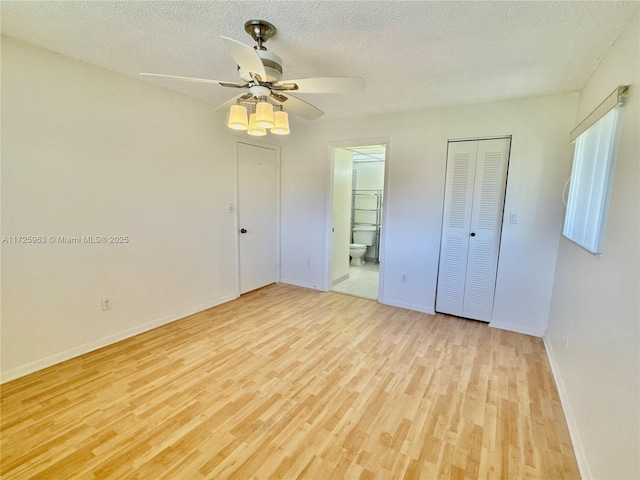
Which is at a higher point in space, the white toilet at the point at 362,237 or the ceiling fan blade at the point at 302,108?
the ceiling fan blade at the point at 302,108

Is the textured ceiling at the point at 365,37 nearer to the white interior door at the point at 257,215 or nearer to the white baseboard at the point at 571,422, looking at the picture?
the white interior door at the point at 257,215

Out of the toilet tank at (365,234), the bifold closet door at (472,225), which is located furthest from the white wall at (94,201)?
the toilet tank at (365,234)

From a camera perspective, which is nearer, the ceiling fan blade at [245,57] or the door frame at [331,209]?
the ceiling fan blade at [245,57]

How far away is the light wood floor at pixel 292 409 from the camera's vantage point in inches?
59.3

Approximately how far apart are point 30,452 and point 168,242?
1.87 meters

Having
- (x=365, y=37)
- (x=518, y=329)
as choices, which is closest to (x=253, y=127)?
(x=365, y=37)

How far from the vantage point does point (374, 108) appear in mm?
3342

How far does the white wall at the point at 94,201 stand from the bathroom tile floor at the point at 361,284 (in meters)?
2.04

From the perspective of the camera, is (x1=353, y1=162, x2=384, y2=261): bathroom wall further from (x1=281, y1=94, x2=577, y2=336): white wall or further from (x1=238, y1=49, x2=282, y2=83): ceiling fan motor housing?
(x1=238, y1=49, x2=282, y2=83): ceiling fan motor housing

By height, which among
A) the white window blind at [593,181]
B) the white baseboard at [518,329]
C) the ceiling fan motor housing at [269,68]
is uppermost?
the ceiling fan motor housing at [269,68]

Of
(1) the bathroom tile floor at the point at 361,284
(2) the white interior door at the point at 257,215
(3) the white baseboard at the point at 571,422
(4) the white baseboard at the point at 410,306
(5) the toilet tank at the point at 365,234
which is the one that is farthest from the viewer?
(5) the toilet tank at the point at 365,234

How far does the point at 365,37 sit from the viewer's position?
1859mm

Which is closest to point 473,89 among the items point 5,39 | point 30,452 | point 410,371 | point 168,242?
point 410,371

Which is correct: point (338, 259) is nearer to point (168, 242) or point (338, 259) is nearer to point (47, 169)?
point (168, 242)
